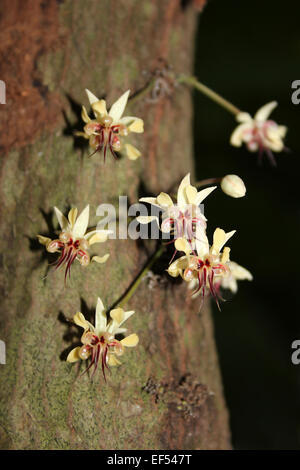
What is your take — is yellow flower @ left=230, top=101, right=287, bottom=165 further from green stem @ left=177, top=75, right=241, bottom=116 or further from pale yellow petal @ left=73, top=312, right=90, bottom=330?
pale yellow petal @ left=73, top=312, right=90, bottom=330

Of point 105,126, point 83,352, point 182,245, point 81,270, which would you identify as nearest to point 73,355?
point 83,352

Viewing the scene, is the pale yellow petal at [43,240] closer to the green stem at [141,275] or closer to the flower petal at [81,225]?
the flower petal at [81,225]

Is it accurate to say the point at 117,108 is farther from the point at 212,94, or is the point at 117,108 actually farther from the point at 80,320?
the point at 80,320

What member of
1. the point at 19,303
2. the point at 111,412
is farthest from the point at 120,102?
the point at 111,412

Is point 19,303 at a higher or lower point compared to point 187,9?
lower

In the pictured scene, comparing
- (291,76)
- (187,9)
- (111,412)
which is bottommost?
(111,412)

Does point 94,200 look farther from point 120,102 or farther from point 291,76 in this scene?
point 291,76

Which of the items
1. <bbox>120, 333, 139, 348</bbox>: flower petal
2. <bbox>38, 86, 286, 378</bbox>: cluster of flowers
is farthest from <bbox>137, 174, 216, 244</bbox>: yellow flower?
<bbox>120, 333, 139, 348</bbox>: flower petal
